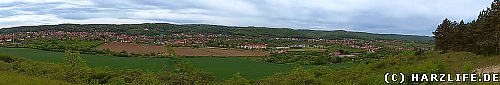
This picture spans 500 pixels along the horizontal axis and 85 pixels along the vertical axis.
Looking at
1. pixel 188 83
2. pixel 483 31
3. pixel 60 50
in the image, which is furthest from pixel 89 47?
pixel 483 31

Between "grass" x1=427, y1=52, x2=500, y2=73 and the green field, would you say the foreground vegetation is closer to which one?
"grass" x1=427, y1=52, x2=500, y2=73

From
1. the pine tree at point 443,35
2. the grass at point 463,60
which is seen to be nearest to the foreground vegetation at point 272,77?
the grass at point 463,60

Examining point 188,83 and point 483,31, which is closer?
point 483,31

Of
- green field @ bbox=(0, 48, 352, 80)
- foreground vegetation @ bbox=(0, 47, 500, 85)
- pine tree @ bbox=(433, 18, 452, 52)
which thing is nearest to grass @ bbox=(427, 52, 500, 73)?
foreground vegetation @ bbox=(0, 47, 500, 85)

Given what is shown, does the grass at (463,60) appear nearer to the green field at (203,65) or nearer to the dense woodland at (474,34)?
the dense woodland at (474,34)

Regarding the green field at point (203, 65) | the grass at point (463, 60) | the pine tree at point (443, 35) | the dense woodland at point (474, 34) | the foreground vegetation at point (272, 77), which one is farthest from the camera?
the green field at point (203, 65)

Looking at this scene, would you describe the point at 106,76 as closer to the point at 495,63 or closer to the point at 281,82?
the point at 281,82

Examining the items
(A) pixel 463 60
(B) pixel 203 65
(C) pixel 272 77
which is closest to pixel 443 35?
(A) pixel 463 60

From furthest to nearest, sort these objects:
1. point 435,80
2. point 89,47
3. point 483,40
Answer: point 89,47
point 483,40
point 435,80
